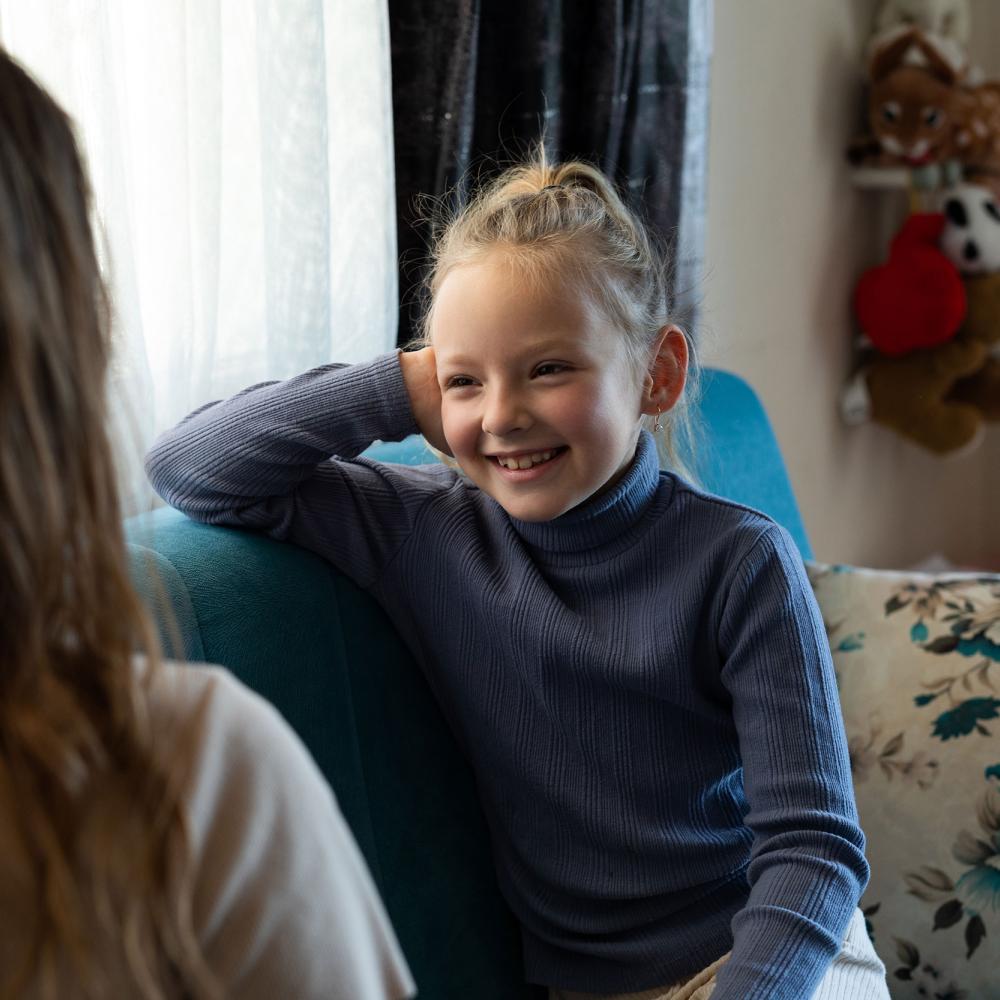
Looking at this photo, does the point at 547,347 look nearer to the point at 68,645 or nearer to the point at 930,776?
the point at 68,645

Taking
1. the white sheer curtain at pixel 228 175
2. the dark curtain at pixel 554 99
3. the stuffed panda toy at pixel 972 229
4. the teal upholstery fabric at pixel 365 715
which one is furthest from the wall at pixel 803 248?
the teal upholstery fabric at pixel 365 715

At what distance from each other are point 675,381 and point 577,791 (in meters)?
0.38

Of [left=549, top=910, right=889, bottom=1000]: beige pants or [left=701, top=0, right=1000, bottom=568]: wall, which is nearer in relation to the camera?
[left=549, top=910, right=889, bottom=1000]: beige pants

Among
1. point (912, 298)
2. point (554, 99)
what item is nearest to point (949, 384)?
point (912, 298)

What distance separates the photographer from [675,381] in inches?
48.1

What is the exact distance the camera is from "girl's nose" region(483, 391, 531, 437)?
1.09 metres

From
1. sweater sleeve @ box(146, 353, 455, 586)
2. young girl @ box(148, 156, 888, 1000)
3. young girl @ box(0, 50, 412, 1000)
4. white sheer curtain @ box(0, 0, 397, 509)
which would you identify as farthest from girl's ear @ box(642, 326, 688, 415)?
young girl @ box(0, 50, 412, 1000)

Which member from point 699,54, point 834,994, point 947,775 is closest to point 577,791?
point 834,994

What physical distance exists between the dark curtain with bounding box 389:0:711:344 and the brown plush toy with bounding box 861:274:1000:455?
107 centimetres

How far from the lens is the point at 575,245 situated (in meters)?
1.13

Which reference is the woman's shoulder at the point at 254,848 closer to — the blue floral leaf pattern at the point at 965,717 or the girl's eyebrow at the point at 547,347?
the girl's eyebrow at the point at 547,347

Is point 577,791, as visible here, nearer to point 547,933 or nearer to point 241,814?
point 547,933

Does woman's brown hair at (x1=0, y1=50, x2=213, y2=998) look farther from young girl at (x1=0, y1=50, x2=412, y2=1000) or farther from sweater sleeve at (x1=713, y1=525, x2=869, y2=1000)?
A: sweater sleeve at (x1=713, y1=525, x2=869, y2=1000)

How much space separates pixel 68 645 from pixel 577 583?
642 millimetres
